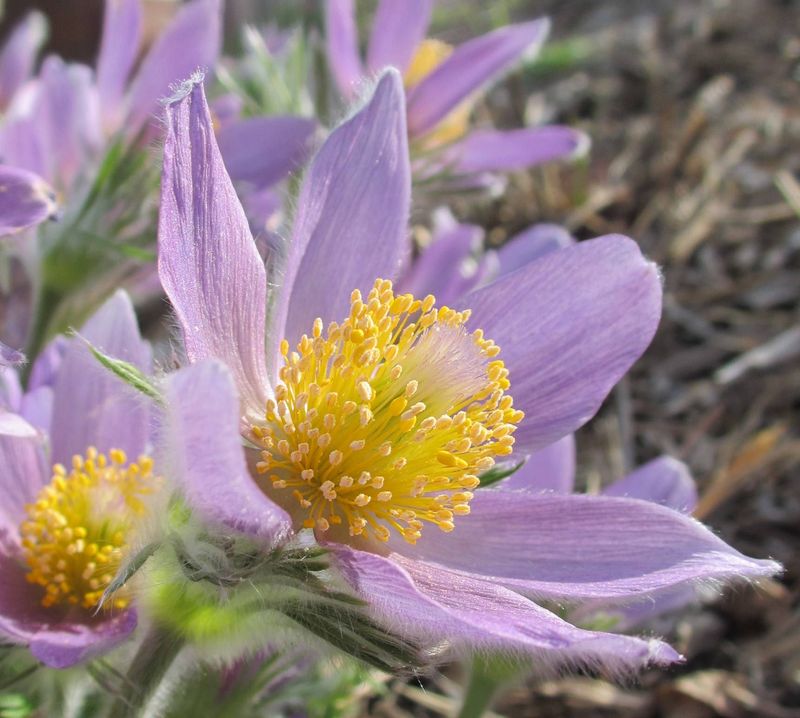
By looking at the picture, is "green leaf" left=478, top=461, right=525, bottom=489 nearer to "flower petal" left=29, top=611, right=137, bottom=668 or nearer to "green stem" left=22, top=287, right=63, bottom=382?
"flower petal" left=29, top=611, right=137, bottom=668

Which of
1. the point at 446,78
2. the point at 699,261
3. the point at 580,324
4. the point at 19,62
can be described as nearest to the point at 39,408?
the point at 580,324

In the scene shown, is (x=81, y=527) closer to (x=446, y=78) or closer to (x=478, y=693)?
(x=478, y=693)

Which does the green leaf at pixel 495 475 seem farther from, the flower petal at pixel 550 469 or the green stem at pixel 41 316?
the green stem at pixel 41 316

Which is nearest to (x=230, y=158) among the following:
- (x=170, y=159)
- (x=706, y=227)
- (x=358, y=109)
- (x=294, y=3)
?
(x=358, y=109)

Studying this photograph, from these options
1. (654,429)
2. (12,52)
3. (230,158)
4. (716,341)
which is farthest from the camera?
(716,341)

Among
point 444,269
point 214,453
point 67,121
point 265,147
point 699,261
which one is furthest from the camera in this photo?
point 699,261

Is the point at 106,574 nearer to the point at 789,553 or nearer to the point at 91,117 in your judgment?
the point at 91,117
